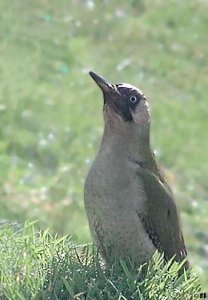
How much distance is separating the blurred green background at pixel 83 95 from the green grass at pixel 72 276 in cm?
383

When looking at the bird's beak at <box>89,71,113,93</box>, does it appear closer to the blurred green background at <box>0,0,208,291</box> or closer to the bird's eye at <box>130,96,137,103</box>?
the bird's eye at <box>130,96,137,103</box>

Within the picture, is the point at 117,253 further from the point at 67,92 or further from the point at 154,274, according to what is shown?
the point at 67,92

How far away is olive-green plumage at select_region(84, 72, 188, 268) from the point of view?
5.54 metres

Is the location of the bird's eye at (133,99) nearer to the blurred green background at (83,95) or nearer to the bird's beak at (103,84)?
the bird's beak at (103,84)

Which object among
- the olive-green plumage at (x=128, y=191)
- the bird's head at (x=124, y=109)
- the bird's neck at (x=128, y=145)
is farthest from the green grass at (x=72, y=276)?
the bird's head at (x=124, y=109)

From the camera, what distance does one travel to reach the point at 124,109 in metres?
5.79

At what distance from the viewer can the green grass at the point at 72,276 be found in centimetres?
446

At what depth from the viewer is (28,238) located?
4852 mm

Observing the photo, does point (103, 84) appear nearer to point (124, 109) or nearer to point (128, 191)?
point (124, 109)

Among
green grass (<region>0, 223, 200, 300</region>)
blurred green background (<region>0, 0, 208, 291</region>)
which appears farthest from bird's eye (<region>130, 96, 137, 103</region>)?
blurred green background (<region>0, 0, 208, 291</region>)

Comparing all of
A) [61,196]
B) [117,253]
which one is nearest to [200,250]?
[61,196]

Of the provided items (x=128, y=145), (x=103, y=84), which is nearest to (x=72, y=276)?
(x=128, y=145)

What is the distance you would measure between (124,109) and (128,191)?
0.46 m

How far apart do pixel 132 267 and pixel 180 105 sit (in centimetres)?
883
